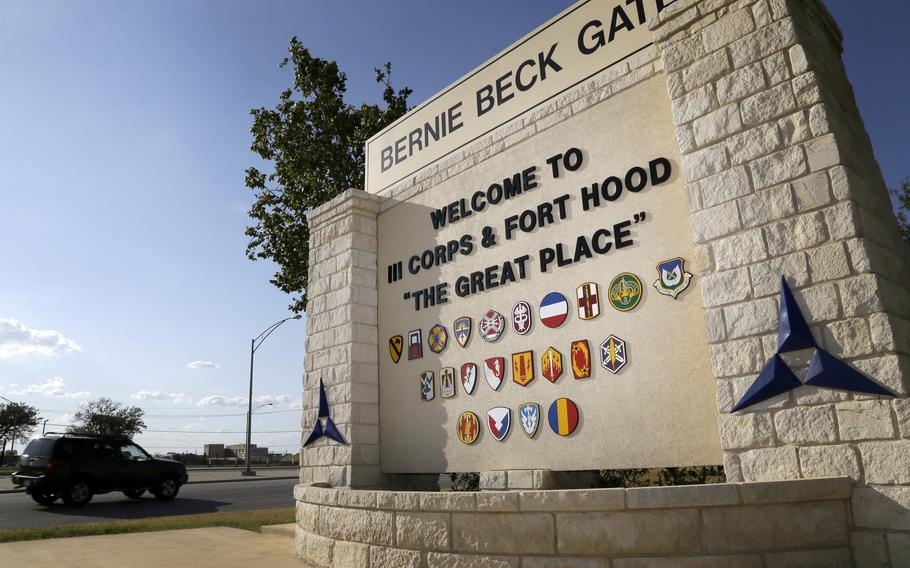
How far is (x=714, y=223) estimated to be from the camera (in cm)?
476

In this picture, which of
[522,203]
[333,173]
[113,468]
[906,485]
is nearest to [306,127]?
[333,173]

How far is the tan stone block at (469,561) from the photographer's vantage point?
4242 mm

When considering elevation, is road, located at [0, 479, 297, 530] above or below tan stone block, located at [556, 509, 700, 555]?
below

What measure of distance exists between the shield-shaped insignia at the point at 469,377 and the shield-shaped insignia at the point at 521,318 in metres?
0.77

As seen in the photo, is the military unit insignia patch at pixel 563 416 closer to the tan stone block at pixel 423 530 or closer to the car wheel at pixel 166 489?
the tan stone block at pixel 423 530

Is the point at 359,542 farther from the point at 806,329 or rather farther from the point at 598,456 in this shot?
the point at 806,329

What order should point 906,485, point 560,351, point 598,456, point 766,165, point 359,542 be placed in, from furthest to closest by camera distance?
point 560,351, point 598,456, point 359,542, point 766,165, point 906,485

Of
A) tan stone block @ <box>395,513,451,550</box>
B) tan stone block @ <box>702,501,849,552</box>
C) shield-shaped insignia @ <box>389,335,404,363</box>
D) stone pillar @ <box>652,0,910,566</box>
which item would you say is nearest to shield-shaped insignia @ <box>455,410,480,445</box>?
shield-shaped insignia @ <box>389,335,404,363</box>

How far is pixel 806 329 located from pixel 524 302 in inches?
114

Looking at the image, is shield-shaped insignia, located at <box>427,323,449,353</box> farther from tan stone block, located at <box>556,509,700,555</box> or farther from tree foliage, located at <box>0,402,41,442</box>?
tree foliage, located at <box>0,402,41,442</box>

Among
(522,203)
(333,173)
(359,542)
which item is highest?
(333,173)

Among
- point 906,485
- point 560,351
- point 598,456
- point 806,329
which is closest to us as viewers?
point 906,485

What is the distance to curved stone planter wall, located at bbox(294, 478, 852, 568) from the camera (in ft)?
12.3

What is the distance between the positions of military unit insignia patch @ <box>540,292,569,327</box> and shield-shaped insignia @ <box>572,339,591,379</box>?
12.2 inches
